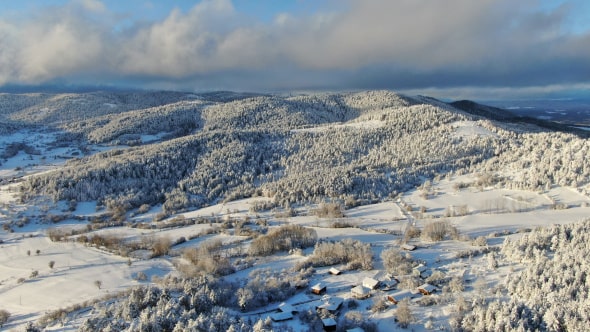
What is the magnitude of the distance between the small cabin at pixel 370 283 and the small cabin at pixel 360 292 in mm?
291

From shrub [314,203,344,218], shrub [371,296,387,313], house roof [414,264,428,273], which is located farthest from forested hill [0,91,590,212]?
shrub [371,296,387,313]

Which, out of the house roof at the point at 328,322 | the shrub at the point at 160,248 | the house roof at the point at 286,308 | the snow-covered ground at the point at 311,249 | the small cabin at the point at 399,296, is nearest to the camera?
the house roof at the point at 328,322

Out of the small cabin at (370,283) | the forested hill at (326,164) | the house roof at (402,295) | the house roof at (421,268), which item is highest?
the forested hill at (326,164)

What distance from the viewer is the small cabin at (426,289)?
28375 millimetres

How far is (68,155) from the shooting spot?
4407 inches

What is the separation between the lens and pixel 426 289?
93.7 feet

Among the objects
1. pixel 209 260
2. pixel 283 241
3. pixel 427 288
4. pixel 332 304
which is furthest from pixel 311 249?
pixel 427 288

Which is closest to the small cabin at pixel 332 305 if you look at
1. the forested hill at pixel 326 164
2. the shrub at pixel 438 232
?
the shrub at pixel 438 232

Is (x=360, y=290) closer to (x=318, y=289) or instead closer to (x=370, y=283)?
(x=370, y=283)

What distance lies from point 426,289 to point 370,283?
155 inches

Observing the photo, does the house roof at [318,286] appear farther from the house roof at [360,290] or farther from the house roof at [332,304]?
the house roof at [360,290]

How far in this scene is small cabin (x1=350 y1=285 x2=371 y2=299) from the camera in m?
28.9

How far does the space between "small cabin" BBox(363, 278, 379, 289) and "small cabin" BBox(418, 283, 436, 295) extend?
120 inches

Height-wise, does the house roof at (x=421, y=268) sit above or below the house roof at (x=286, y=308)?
above
